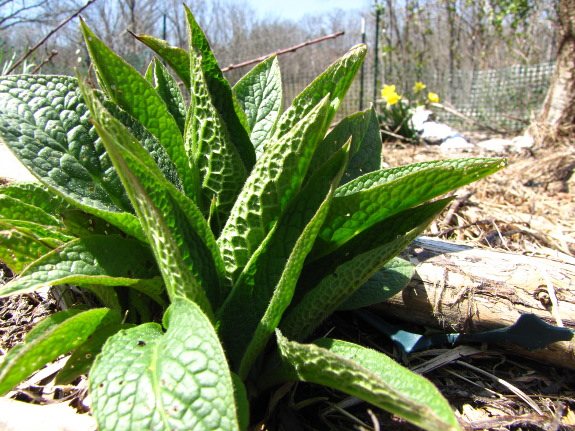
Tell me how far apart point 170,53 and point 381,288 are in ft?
2.87

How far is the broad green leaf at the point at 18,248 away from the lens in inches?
41.0

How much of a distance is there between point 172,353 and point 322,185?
1.61ft

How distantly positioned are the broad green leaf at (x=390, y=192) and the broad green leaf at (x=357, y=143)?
11 cm

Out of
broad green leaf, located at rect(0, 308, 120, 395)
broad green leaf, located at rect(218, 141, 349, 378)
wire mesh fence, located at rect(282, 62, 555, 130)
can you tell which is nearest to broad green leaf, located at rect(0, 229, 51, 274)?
broad green leaf, located at rect(0, 308, 120, 395)

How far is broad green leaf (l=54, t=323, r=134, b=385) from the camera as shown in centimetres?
94

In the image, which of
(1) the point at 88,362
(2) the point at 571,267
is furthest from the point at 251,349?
(2) the point at 571,267

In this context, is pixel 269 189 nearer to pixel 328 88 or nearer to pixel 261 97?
pixel 328 88

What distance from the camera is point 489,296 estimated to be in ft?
4.49

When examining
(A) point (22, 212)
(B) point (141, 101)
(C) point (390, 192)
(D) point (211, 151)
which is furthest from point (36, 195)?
(C) point (390, 192)

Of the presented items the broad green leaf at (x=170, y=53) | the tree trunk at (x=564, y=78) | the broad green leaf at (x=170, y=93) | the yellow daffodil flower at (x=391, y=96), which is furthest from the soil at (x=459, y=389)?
the yellow daffodil flower at (x=391, y=96)

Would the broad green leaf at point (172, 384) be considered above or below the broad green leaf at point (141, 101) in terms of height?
below

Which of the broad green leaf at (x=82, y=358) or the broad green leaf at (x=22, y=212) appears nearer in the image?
the broad green leaf at (x=82, y=358)

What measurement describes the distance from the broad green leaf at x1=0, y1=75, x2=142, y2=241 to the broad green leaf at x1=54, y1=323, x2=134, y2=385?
9.4 inches

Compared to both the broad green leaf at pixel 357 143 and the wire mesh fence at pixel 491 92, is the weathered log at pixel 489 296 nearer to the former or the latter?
the broad green leaf at pixel 357 143
